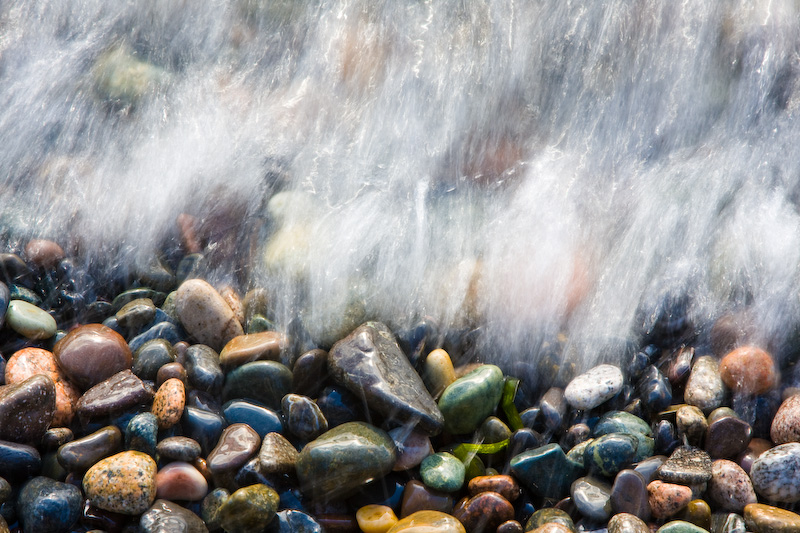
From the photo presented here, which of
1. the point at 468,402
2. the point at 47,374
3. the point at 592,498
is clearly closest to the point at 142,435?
the point at 47,374

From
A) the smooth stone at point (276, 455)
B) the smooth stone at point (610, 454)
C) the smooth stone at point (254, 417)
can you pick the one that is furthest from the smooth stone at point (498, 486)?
the smooth stone at point (254, 417)

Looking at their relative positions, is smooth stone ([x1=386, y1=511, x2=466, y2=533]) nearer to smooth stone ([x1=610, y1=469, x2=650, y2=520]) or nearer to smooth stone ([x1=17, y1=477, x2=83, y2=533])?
smooth stone ([x1=610, y1=469, x2=650, y2=520])

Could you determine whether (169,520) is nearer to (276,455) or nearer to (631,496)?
(276,455)

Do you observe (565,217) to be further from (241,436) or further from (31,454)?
(31,454)

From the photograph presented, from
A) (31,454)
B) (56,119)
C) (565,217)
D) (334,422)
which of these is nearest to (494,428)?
(334,422)

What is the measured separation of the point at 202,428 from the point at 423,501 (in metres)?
1.00

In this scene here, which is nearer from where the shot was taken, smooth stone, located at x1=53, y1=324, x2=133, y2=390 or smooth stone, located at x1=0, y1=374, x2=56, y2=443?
smooth stone, located at x1=0, y1=374, x2=56, y2=443

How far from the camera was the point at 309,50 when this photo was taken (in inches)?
171

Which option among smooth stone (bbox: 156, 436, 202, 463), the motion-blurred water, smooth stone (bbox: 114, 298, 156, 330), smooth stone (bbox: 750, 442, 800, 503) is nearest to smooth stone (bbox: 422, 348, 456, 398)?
the motion-blurred water

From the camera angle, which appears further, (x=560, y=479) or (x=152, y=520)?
(x=560, y=479)

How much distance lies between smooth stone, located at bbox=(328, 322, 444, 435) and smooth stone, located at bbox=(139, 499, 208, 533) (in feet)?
2.63

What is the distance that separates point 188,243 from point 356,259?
1042 millimetres

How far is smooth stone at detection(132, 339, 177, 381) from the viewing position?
8.97 feet

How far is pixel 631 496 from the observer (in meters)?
2.29
